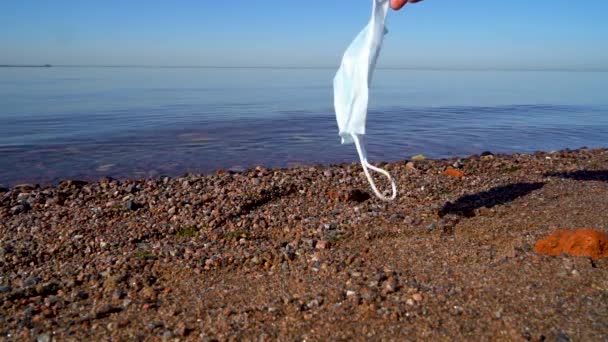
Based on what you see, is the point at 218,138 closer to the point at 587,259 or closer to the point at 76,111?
the point at 76,111

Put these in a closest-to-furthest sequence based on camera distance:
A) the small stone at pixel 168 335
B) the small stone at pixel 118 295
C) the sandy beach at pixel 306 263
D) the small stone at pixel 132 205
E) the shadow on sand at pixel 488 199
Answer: the small stone at pixel 168 335 < the sandy beach at pixel 306 263 < the small stone at pixel 118 295 < the shadow on sand at pixel 488 199 < the small stone at pixel 132 205

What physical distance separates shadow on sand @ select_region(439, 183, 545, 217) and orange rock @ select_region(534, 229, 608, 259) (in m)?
1.32

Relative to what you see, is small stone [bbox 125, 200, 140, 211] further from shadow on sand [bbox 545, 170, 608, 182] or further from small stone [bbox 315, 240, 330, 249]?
shadow on sand [bbox 545, 170, 608, 182]

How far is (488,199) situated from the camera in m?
6.50

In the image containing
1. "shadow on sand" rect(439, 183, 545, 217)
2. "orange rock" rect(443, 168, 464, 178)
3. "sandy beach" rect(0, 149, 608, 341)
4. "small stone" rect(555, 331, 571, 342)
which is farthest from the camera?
"orange rock" rect(443, 168, 464, 178)

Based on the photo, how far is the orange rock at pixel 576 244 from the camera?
14.1 ft

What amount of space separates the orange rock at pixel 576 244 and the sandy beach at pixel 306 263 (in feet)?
0.40

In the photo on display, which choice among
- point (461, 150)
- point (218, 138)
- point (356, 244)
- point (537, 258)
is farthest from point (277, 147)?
point (537, 258)

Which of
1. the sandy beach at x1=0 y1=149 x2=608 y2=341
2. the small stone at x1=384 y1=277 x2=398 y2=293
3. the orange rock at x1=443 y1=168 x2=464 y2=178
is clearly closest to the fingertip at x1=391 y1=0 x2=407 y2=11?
the sandy beach at x1=0 y1=149 x2=608 y2=341

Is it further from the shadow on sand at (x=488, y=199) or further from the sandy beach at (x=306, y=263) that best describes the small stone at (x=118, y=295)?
the shadow on sand at (x=488, y=199)

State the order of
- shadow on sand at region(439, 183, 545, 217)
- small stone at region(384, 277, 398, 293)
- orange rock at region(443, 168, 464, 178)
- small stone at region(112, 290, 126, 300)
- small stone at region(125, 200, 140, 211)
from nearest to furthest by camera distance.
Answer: small stone at region(384, 277, 398, 293), small stone at region(112, 290, 126, 300), shadow on sand at region(439, 183, 545, 217), small stone at region(125, 200, 140, 211), orange rock at region(443, 168, 464, 178)

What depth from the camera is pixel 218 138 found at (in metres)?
14.7

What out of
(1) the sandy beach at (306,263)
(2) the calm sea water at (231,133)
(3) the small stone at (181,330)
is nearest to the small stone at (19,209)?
(1) the sandy beach at (306,263)

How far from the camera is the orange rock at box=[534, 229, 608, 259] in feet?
14.1
